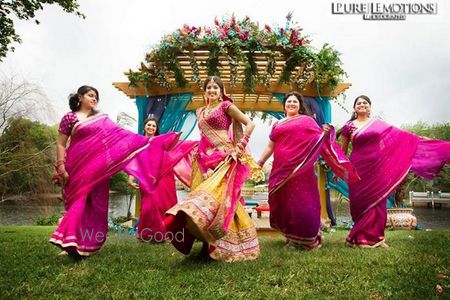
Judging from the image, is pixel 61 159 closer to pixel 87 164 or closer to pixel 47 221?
pixel 87 164

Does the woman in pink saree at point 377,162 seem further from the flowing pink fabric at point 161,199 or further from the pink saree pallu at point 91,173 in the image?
the pink saree pallu at point 91,173

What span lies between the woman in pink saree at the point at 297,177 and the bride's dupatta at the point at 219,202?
0.81m

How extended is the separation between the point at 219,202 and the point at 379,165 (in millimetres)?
2594

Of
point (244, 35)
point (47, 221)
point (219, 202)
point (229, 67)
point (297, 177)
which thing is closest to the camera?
point (219, 202)

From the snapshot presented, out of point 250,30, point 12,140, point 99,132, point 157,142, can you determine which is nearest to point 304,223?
point 157,142

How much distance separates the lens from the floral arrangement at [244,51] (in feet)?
25.0

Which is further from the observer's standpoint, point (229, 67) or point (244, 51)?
point (229, 67)

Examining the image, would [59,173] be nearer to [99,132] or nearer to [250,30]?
[99,132]

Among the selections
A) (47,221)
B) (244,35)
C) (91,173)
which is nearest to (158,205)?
(91,173)

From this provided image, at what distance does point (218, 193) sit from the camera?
361cm

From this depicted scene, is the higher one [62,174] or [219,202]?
[62,174]

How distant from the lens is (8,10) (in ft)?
22.7

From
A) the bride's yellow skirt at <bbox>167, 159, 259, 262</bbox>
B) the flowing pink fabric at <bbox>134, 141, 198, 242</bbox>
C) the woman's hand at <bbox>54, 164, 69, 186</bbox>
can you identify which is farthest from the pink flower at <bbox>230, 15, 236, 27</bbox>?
the woman's hand at <bbox>54, 164, 69, 186</bbox>

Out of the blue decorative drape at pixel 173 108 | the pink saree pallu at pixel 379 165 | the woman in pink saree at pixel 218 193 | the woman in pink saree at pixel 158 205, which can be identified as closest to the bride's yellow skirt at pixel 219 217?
the woman in pink saree at pixel 218 193
